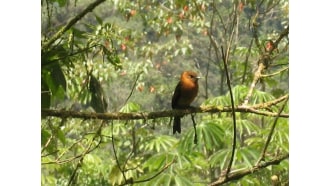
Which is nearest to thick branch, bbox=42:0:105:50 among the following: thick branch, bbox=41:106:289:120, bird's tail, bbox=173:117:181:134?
thick branch, bbox=41:106:289:120

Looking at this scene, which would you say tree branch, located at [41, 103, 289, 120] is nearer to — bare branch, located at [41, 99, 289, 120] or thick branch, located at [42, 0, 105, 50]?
bare branch, located at [41, 99, 289, 120]

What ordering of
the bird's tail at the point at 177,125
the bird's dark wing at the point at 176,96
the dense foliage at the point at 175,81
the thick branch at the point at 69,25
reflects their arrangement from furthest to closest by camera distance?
1. the bird's dark wing at the point at 176,96
2. the bird's tail at the point at 177,125
3. the dense foliage at the point at 175,81
4. the thick branch at the point at 69,25

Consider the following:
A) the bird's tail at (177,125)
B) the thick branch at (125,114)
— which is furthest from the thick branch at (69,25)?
the bird's tail at (177,125)

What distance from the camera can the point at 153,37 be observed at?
75.7 inches

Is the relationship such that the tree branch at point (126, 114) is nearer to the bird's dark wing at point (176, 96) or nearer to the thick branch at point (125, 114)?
the thick branch at point (125, 114)

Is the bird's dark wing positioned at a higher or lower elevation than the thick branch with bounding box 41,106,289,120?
higher

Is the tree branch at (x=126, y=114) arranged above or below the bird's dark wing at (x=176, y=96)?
below

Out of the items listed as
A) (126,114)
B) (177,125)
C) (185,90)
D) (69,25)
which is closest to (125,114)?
(126,114)

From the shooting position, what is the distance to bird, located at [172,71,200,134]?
1646mm

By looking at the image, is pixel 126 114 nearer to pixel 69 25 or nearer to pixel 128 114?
pixel 128 114

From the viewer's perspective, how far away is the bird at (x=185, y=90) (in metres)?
1.65
